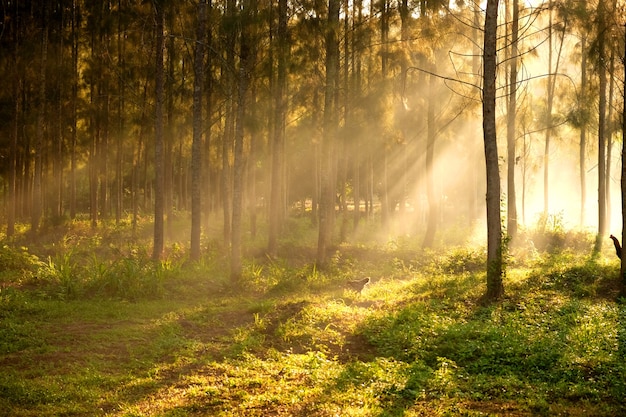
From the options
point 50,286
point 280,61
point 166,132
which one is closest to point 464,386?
point 50,286

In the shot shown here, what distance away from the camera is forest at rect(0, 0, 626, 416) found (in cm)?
684

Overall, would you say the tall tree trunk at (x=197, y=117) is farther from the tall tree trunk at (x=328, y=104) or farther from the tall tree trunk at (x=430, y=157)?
the tall tree trunk at (x=430, y=157)

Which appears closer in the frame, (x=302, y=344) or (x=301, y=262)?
(x=302, y=344)

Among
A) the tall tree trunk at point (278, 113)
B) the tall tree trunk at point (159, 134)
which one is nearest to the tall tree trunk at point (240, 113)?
the tall tree trunk at point (278, 113)

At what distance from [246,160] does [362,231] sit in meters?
7.42

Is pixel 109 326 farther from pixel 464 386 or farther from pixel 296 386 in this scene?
pixel 464 386

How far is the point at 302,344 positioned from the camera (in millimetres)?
9266

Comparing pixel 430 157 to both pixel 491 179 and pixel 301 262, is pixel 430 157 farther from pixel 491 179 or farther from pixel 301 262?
pixel 491 179

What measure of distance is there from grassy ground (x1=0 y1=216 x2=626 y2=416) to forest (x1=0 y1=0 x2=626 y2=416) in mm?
49

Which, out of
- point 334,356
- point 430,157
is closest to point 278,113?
point 430,157

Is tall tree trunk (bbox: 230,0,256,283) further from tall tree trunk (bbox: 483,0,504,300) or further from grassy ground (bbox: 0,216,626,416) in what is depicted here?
tall tree trunk (bbox: 483,0,504,300)

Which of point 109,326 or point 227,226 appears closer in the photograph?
point 109,326

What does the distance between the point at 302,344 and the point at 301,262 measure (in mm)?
11054

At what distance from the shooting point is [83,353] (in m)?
8.09
